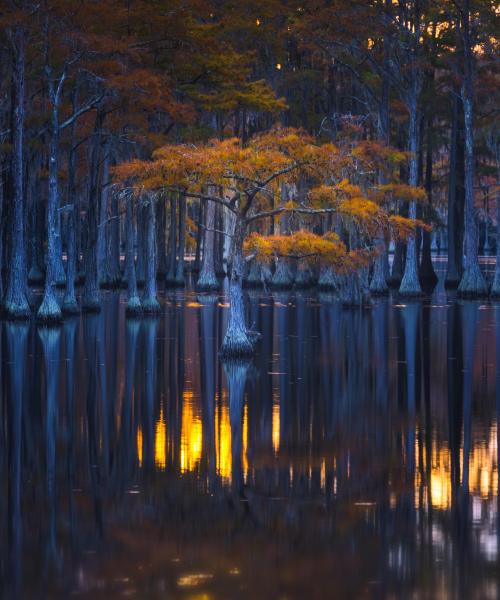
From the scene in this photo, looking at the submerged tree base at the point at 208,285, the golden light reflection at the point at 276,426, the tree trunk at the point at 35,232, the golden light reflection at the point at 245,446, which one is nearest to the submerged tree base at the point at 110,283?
the tree trunk at the point at 35,232

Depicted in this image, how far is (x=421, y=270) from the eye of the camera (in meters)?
67.5

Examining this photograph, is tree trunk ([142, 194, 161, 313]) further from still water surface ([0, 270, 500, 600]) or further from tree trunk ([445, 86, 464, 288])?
tree trunk ([445, 86, 464, 288])

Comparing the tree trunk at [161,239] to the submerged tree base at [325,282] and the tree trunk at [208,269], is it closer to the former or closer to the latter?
the tree trunk at [208,269]

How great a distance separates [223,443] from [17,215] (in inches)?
937

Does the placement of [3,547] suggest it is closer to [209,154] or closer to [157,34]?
[209,154]

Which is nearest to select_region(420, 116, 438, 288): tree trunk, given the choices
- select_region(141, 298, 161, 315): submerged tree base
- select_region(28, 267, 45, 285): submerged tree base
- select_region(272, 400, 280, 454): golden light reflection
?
select_region(28, 267, 45, 285): submerged tree base

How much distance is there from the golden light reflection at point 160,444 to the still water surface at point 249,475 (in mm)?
40

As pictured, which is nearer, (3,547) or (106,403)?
(3,547)

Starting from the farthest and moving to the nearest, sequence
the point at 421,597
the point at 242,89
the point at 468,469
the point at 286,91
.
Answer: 1. the point at 286,91
2. the point at 242,89
3. the point at 468,469
4. the point at 421,597

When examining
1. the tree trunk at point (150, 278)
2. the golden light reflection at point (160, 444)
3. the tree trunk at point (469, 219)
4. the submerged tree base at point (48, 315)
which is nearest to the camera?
the golden light reflection at point (160, 444)

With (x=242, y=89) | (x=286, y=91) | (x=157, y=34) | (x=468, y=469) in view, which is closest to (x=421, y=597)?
(x=468, y=469)

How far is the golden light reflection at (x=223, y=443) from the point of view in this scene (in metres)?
13.1

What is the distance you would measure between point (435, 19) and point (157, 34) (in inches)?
833

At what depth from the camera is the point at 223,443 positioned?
48.8 ft
